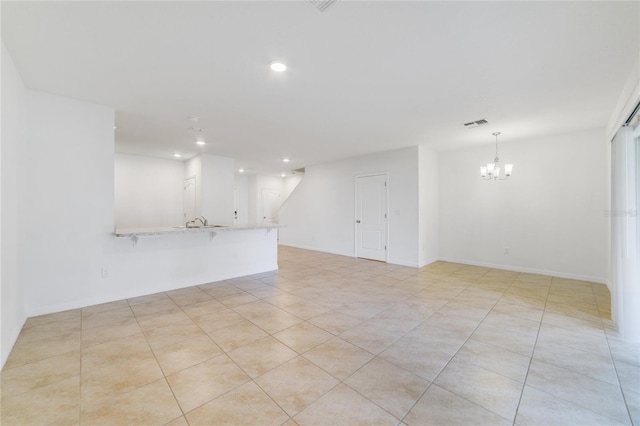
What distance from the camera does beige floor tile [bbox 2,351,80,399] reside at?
74.7 inches

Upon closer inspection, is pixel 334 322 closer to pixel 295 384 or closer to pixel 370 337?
pixel 370 337

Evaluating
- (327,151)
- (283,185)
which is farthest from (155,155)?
(283,185)

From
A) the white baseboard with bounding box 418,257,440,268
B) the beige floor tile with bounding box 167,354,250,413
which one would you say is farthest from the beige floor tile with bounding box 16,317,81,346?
the white baseboard with bounding box 418,257,440,268

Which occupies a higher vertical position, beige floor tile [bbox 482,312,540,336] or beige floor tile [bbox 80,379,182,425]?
beige floor tile [bbox 80,379,182,425]

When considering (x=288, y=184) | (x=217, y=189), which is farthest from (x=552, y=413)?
(x=288, y=184)

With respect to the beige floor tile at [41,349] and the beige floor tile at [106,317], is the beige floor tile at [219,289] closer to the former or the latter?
the beige floor tile at [106,317]

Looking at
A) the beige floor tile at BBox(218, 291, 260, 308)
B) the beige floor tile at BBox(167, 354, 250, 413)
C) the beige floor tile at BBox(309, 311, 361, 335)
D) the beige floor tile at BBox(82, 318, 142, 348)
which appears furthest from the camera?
the beige floor tile at BBox(218, 291, 260, 308)

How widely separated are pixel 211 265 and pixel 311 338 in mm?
2808

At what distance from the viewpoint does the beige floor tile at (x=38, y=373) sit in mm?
1898

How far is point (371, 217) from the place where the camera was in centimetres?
659

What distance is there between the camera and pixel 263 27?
6.61 feet

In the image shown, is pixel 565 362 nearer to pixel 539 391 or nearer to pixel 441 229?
pixel 539 391

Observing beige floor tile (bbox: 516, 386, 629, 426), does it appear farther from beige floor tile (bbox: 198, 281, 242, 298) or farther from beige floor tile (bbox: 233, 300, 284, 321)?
beige floor tile (bbox: 198, 281, 242, 298)

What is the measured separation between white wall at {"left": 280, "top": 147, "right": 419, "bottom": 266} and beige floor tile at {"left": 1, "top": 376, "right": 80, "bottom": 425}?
5482mm
